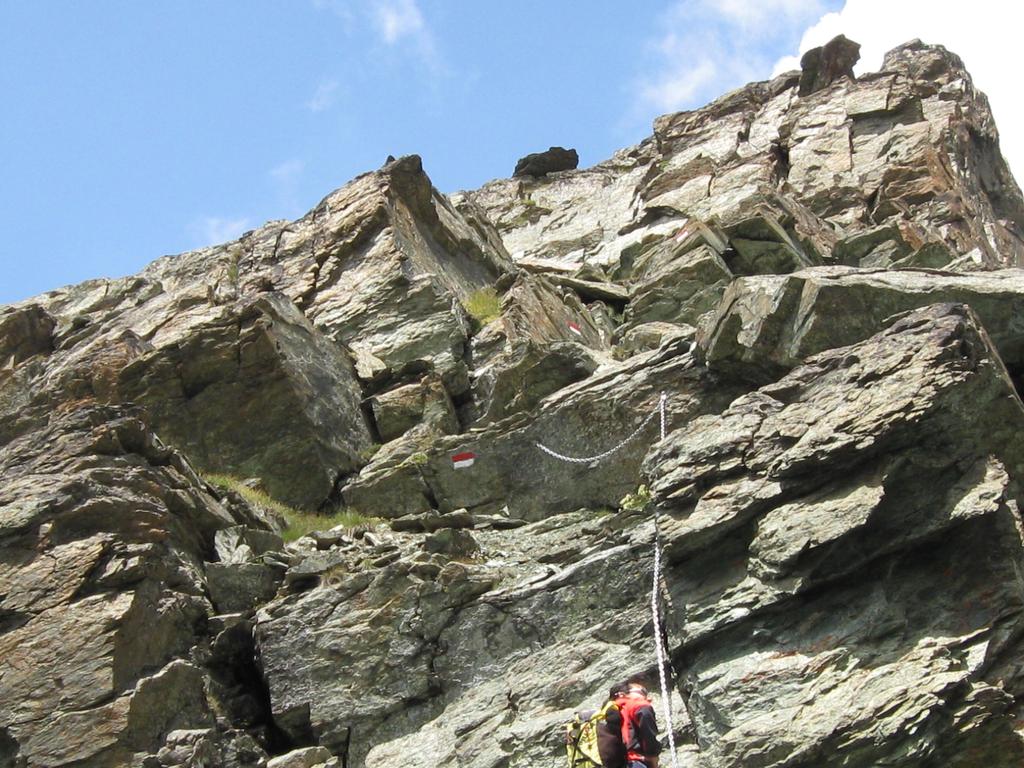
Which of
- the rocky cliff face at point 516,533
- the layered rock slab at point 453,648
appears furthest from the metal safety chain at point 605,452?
the layered rock slab at point 453,648

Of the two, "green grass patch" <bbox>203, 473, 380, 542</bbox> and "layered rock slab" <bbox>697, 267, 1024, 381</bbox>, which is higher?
"green grass patch" <bbox>203, 473, 380, 542</bbox>

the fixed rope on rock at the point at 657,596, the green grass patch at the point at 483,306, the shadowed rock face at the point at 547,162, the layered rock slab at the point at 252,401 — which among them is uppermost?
the shadowed rock face at the point at 547,162

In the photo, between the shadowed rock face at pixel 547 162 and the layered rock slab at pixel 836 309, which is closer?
the layered rock slab at pixel 836 309

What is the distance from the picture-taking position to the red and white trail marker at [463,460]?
76.1ft

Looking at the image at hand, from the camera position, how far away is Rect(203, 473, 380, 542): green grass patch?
23219mm

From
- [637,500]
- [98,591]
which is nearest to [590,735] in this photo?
[637,500]

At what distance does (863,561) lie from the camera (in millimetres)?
15422

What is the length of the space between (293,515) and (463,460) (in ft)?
12.0

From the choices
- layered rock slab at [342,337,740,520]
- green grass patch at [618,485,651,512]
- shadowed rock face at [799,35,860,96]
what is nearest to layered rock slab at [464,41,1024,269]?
shadowed rock face at [799,35,860,96]

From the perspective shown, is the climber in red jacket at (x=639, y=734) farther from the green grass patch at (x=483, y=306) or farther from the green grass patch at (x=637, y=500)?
the green grass patch at (x=483, y=306)

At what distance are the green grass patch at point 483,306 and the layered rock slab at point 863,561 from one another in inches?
532

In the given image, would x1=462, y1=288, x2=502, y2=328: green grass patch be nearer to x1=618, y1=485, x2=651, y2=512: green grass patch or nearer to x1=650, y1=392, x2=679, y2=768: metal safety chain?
x1=618, y1=485, x2=651, y2=512: green grass patch

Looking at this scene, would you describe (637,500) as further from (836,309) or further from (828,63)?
(828,63)

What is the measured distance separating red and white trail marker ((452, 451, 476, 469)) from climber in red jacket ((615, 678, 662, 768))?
9540 millimetres
